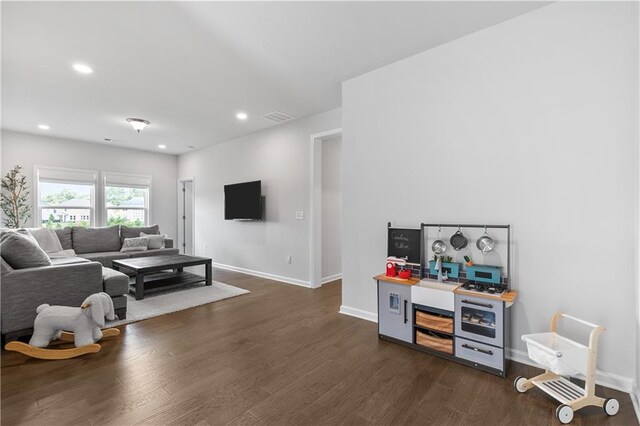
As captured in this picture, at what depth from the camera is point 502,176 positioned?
248cm

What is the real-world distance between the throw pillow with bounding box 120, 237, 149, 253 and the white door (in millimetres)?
1884

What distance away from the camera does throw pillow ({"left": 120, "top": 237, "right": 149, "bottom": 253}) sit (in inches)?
226

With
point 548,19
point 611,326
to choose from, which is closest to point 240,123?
point 548,19

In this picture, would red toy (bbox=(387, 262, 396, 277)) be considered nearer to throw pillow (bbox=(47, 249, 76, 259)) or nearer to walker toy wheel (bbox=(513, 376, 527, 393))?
walker toy wheel (bbox=(513, 376, 527, 393))

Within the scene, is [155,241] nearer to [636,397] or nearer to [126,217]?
[126,217]

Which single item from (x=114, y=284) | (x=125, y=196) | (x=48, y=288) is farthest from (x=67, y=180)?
(x=48, y=288)

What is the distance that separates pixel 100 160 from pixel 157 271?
158 inches

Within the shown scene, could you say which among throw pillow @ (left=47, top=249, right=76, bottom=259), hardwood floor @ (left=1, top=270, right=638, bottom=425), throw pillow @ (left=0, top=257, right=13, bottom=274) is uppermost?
throw pillow @ (left=0, top=257, right=13, bottom=274)

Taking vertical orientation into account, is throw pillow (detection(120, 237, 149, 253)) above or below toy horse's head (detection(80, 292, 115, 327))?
above

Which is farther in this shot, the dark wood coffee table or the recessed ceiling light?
the dark wood coffee table

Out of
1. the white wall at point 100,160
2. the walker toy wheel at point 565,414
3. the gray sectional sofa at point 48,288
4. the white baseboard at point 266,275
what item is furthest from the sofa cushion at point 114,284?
the white wall at point 100,160

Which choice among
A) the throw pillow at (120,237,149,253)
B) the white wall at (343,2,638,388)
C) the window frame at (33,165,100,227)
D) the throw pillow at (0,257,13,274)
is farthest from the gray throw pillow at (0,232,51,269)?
the window frame at (33,165,100,227)

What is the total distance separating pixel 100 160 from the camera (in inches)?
261

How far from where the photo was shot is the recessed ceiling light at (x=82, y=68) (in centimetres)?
315
